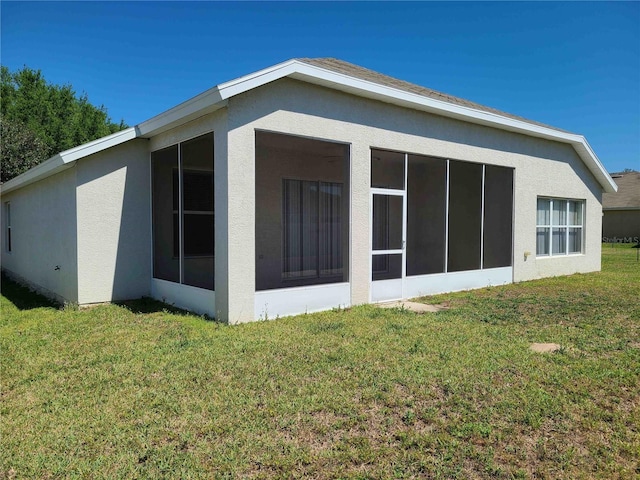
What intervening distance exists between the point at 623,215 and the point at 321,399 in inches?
1438

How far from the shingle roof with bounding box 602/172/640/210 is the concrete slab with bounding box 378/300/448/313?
28500mm

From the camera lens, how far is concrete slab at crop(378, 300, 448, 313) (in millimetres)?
8078

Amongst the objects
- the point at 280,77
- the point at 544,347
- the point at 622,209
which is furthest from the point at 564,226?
the point at 622,209

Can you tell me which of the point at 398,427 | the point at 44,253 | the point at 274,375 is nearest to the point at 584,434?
the point at 398,427

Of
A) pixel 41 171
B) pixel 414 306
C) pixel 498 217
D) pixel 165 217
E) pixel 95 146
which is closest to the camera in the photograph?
pixel 95 146

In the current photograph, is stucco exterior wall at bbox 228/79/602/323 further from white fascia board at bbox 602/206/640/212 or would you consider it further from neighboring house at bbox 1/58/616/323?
white fascia board at bbox 602/206/640/212

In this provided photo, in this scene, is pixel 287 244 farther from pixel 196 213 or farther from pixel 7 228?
pixel 7 228

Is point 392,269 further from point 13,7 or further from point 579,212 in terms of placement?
point 13,7

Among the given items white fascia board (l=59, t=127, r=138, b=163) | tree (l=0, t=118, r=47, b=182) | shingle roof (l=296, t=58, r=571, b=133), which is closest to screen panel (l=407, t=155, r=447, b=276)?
shingle roof (l=296, t=58, r=571, b=133)

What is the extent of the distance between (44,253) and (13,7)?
10.7 meters

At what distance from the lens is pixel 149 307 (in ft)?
26.9

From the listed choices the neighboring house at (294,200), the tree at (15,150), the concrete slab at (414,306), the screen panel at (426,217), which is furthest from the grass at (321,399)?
the tree at (15,150)

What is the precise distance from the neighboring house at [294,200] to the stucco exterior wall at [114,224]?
26 mm

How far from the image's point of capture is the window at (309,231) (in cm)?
1071
